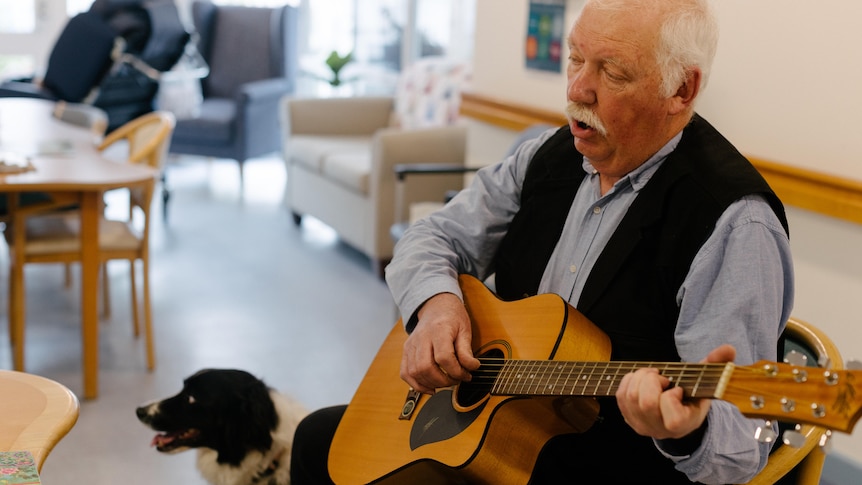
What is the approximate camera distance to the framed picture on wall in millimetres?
3344

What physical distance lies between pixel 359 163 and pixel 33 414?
10.6 ft

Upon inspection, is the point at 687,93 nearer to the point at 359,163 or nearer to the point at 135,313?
the point at 135,313

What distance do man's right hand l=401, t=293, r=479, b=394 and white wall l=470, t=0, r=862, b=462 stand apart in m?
1.15

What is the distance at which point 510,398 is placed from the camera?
1364 mm

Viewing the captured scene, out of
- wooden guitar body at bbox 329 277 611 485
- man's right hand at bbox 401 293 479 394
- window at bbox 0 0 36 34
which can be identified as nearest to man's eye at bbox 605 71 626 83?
wooden guitar body at bbox 329 277 611 485

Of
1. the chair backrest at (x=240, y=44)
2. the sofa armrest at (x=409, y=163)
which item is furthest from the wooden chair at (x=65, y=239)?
the chair backrest at (x=240, y=44)

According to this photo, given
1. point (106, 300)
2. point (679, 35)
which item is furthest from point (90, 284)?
point (679, 35)

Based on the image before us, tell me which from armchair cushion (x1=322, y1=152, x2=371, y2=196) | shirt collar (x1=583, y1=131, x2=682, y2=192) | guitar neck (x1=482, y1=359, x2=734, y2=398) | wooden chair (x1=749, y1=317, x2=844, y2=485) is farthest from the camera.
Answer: armchair cushion (x1=322, y1=152, x2=371, y2=196)

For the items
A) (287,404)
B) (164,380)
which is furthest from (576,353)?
(164,380)

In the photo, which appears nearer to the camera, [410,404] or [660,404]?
[660,404]

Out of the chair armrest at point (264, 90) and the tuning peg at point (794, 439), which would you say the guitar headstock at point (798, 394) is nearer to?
the tuning peg at point (794, 439)

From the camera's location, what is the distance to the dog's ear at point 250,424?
2.08 meters

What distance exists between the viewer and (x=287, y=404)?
7.02 ft

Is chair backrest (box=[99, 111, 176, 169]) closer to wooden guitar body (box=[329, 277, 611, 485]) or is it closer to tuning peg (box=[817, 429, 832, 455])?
wooden guitar body (box=[329, 277, 611, 485])
